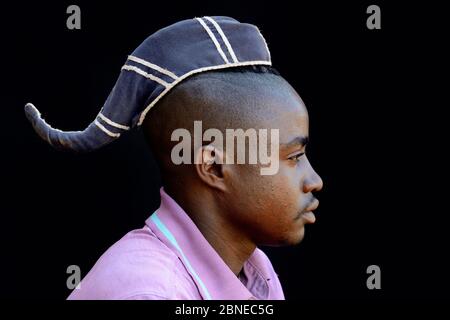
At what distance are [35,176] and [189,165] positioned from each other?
1.15 meters

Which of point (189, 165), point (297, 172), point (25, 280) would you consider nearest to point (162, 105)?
point (189, 165)

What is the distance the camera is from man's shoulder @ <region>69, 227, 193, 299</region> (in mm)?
1786

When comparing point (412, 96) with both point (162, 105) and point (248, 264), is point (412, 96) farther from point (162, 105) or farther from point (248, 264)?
point (162, 105)

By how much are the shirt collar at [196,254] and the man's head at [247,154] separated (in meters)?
0.06

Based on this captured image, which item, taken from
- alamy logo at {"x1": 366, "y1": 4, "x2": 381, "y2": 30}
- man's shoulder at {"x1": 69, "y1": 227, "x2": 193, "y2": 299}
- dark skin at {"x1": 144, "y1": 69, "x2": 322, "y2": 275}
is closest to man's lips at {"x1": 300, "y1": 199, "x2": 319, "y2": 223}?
dark skin at {"x1": 144, "y1": 69, "x2": 322, "y2": 275}

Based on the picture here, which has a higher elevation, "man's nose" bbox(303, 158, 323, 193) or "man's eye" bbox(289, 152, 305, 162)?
"man's eye" bbox(289, 152, 305, 162)

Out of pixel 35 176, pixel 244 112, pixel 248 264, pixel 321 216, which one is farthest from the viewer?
pixel 321 216

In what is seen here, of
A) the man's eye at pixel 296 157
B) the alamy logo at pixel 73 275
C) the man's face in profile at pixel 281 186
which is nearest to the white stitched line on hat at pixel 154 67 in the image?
the man's face in profile at pixel 281 186

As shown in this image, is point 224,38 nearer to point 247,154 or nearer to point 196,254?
point 247,154

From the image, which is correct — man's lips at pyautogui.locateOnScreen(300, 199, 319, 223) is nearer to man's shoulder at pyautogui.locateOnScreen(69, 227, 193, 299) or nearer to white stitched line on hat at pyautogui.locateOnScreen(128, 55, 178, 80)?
man's shoulder at pyautogui.locateOnScreen(69, 227, 193, 299)

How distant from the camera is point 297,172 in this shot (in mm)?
2006

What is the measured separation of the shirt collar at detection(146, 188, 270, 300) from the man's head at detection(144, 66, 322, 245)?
57mm

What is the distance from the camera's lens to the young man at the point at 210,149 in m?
1.94

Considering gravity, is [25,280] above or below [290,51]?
below
